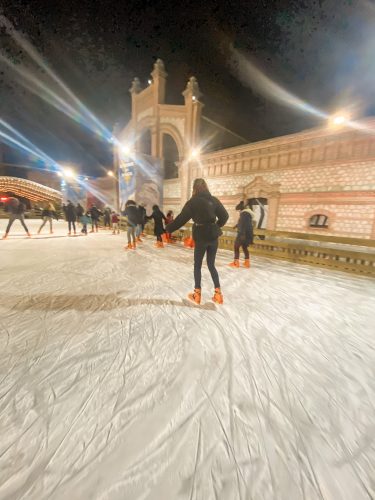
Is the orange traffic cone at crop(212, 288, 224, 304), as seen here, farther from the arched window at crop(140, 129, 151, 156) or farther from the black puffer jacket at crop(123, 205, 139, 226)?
the arched window at crop(140, 129, 151, 156)

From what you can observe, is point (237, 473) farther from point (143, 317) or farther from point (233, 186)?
point (233, 186)

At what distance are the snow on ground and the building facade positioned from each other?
570cm

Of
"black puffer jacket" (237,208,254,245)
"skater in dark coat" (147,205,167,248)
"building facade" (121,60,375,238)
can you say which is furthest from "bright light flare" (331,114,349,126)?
"skater in dark coat" (147,205,167,248)

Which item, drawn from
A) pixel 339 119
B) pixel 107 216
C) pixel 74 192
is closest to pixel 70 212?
pixel 107 216

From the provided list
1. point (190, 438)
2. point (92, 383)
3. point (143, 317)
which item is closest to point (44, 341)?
point (92, 383)

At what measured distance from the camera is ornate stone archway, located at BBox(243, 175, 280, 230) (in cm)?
968

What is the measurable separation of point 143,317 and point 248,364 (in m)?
1.47

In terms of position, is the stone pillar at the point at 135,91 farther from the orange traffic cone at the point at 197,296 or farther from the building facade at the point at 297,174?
the orange traffic cone at the point at 197,296

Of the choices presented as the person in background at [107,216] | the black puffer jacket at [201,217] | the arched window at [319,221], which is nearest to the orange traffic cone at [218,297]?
the black puffer jacket at [201,217]

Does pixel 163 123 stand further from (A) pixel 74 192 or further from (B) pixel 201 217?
(B) pixel 201 217

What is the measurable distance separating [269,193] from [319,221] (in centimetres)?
258

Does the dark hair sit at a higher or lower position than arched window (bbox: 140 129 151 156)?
lower

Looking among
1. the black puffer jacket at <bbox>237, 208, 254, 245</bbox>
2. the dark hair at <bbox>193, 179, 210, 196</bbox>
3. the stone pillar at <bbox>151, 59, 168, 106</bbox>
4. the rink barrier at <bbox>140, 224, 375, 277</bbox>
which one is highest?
the stone pillar at <bbox>151, 59, 168, 106</bbox>

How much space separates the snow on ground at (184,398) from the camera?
3.67 feet
